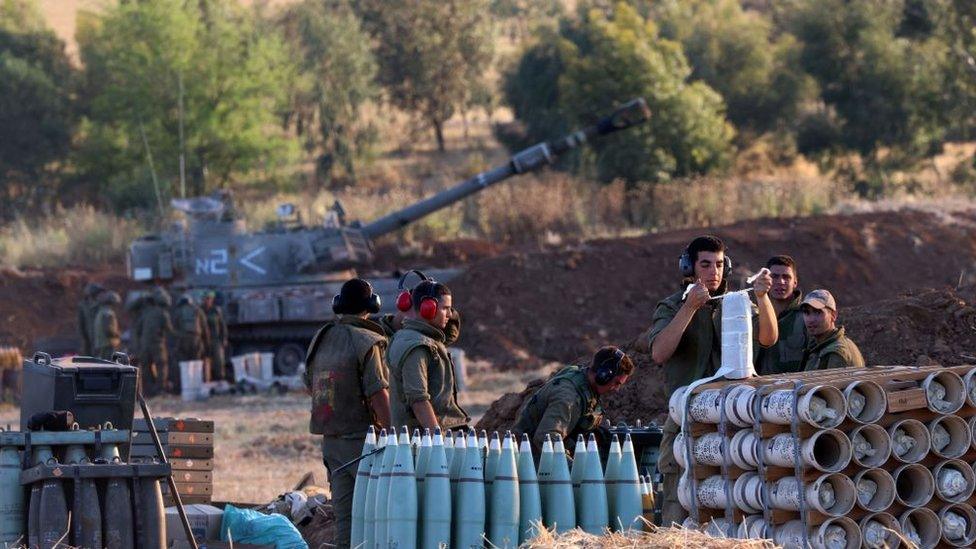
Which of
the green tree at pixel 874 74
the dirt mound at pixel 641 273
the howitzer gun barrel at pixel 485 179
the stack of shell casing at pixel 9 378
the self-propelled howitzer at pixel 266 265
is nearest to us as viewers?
the stack of shell casing at pixel 9 378

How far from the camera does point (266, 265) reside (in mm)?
26641

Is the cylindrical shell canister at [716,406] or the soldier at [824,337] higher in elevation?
the soldier at [824,337]

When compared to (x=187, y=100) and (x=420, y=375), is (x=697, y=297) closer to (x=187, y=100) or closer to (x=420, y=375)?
(x=420, y=375)

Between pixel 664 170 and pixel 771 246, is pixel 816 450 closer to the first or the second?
pixel 771 246

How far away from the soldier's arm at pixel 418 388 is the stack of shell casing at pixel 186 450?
2.52 meters

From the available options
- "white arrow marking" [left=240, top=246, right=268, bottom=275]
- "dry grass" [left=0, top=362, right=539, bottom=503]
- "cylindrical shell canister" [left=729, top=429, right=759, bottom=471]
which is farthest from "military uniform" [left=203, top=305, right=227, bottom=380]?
"cylindrical shell canister" [left=729, top=429, right=759, bottom=471]

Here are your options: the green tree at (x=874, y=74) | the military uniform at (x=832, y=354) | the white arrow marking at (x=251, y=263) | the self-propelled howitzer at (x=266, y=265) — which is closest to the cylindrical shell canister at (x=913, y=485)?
the military uniform at (x=832, y=354)

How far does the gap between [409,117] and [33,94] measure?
38.8 feet

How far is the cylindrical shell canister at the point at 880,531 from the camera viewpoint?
7.21 m

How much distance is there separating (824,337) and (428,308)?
2153mm

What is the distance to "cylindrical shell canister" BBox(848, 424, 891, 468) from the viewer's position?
7215 mm

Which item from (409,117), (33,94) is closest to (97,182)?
(33,94)

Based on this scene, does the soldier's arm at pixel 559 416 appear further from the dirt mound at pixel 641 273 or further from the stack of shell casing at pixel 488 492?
the dirt mound at pixel 641 273

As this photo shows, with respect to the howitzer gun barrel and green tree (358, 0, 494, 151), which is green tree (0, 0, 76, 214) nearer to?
green tree (358, 0, 494, 151)
